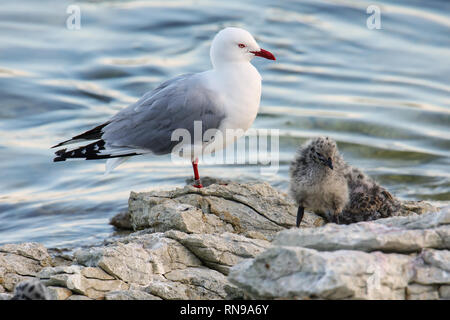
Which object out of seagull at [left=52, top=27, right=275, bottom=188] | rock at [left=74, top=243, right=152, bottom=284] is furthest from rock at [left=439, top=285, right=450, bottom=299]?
seagull at [left=52, top=27, right=275, bottom=188]

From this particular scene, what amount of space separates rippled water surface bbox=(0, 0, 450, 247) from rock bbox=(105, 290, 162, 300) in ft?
13.0

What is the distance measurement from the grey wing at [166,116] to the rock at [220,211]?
0.77 m

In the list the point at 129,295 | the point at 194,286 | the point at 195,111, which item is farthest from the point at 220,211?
the point at 129,295

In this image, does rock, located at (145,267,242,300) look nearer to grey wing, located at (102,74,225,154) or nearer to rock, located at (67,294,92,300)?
rock, located at (67,294,92,300)

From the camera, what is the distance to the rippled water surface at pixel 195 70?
35.1ft

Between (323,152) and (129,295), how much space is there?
256 centimetres

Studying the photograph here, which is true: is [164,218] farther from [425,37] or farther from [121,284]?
[425,37]

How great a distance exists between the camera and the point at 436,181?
1112 centimetres

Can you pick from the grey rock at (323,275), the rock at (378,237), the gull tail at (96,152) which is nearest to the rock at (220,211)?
the gull tail at (96,152)

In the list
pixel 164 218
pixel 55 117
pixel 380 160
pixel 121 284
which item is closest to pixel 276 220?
pixel 164 218

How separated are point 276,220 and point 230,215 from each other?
1.43 ft

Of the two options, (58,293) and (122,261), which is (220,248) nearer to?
(122,261)

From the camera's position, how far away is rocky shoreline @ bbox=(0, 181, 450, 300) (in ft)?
13.2

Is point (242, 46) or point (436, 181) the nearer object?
point (242, 46)
